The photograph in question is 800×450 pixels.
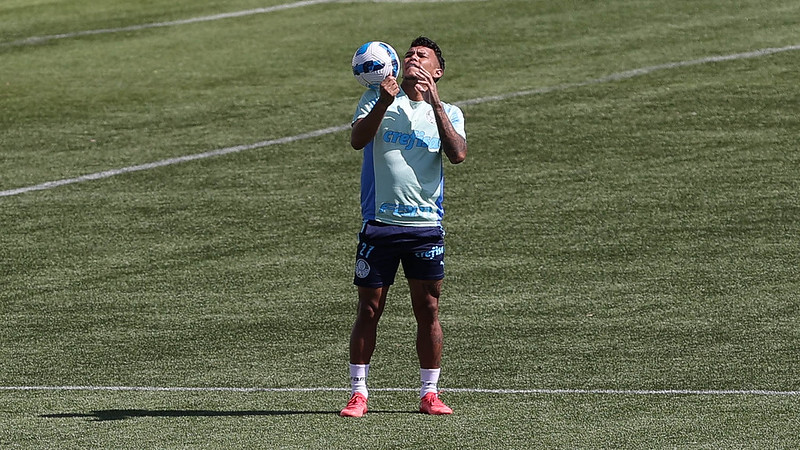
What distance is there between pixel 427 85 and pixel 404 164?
412 millimetres

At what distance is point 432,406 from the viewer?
7301 mm

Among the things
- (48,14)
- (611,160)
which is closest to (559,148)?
(611,160)

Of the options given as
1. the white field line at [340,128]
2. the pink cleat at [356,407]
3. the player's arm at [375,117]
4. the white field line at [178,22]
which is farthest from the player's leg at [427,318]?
the white field line at [178,22]

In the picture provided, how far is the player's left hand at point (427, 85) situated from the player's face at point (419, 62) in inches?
1.2

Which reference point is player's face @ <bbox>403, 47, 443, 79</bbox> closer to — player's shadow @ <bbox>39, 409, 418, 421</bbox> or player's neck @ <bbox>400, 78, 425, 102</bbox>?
player's neck @ <bbox>400, 78, 425, 102</bbox>

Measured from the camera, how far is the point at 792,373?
818cm

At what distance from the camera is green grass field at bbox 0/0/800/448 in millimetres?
7527

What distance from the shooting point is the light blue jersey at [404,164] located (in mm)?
7109

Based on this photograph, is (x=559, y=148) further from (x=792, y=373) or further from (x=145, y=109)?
(x=792, y=373)

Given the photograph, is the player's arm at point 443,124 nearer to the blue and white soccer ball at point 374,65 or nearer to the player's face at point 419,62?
the player's face at point 419,62

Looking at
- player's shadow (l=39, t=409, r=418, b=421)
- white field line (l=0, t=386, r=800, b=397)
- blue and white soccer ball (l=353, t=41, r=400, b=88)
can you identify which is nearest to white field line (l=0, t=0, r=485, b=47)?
white field line (l=0, t=386, r=800, b=397)

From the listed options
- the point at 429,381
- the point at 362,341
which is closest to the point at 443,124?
the point at 362,341

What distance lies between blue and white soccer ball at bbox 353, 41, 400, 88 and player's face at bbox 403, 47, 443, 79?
0.25 ft

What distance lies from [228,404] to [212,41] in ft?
46.8
